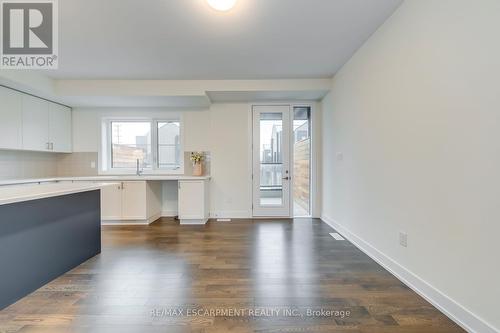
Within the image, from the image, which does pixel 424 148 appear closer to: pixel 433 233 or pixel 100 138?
pixel 433 233

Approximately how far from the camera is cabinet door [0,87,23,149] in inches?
132

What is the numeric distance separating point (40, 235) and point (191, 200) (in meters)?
2.27

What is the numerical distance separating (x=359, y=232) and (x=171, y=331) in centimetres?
250

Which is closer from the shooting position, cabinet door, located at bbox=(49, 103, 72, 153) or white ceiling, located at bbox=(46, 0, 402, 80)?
white ceiling, located at bbox=(46, 0, 402, 80)

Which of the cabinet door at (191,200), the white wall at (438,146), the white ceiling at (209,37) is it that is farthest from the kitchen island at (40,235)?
the white wall at (438,146)

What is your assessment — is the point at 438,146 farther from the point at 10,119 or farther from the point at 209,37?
the point at 10,119

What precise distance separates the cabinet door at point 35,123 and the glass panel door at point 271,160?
380 centimetres

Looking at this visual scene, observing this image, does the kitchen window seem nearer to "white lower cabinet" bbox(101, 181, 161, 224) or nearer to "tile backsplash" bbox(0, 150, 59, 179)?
"white lower cabinet" bbox(101, 181, 161, 224)

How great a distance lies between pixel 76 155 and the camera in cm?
477

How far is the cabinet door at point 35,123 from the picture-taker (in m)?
3.68

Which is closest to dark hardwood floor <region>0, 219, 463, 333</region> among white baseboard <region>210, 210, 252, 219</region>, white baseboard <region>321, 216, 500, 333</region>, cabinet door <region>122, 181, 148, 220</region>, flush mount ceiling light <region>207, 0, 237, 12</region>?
white baseboard <region>321, 216, 500, 333</region>

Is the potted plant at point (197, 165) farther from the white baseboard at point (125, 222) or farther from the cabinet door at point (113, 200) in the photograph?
the cabinet door at point (113, 200)

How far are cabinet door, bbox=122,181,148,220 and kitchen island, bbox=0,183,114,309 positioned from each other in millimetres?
1380

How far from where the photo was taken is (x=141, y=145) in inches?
192
